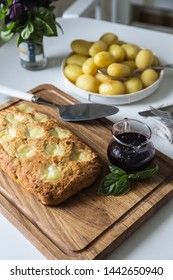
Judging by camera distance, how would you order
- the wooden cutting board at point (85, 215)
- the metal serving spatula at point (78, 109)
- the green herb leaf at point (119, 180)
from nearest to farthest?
the wooden cutting board at point (85, 215)
the green herb leaf at point (119, 180)
the metal serving spatula at point (78, 109)

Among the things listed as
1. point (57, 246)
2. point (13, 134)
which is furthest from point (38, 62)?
point (57, 246)

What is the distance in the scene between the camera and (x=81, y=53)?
1438 mm

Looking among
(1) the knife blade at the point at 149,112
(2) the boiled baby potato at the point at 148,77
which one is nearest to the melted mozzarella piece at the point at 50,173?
(1) the knife blade at the point at 149,112

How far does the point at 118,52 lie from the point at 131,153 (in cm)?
45

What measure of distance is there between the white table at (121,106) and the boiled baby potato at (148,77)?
43 mm

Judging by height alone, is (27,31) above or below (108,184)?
above

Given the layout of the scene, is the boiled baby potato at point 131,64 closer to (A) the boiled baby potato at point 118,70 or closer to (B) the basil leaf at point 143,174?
(A) the boiled baby potato at point 118,70

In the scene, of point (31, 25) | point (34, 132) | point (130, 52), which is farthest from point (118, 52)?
point (34, 132)

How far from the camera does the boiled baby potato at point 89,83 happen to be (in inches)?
51.6

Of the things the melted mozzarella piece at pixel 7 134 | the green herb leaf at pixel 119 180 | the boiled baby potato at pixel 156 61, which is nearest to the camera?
the green herb leaf at pixel 119 180

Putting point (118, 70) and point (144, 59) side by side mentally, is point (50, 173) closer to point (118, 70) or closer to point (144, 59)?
point (118, 70)

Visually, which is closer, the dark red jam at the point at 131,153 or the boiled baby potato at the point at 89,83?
the dark red jam at the point at 131,153

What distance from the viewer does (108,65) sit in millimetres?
1339
